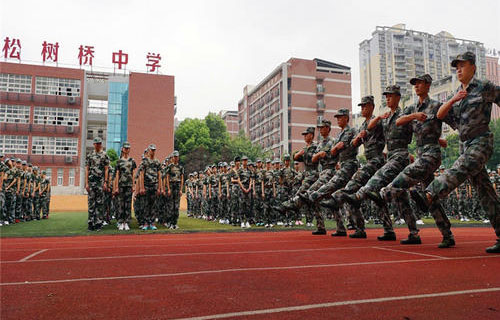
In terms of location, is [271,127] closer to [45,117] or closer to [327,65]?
[327,65]

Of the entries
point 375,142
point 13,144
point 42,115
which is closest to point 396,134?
point 375,142

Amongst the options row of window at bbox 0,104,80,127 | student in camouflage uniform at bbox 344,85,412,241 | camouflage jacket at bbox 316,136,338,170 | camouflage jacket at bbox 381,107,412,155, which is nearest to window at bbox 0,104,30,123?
row of window at bbox 0,104,80,127

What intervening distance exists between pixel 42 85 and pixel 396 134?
149 ft

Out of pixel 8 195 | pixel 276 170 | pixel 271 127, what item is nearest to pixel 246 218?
pixel 276 170

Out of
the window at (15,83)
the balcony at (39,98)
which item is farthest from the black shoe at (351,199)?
the window at (15,83)

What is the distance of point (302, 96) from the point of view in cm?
5256

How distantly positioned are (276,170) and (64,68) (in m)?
38.6

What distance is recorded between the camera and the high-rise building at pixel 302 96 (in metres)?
52.2

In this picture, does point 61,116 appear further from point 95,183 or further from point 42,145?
point 95,183

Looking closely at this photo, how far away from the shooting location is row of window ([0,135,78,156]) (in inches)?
1601

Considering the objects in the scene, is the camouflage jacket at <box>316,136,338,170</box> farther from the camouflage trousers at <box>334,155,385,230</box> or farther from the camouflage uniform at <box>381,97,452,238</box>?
the camouflage uniform at <box>381,97,452,238</box>

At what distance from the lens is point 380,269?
3.46m

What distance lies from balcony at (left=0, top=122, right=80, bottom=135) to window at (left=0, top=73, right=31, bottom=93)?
3.88 metres

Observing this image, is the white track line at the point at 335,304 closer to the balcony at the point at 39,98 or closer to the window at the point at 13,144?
the balcony at the point at 39,98
